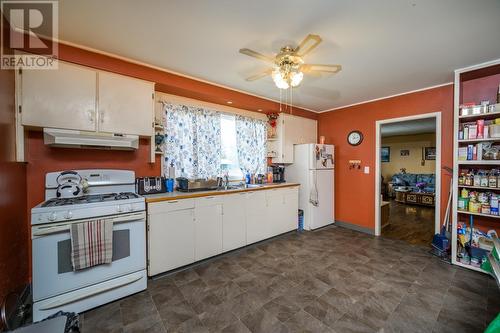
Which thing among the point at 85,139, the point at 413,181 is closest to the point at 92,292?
the point at 85,139

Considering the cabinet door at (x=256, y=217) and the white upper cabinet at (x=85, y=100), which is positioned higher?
the white upper cabinet at (x=85, y=100)

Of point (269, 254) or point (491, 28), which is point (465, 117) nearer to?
point (491, 28)

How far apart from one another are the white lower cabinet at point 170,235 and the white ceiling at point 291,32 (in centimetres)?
169

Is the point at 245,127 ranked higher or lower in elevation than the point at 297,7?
lower

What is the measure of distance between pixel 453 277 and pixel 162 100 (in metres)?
4.23

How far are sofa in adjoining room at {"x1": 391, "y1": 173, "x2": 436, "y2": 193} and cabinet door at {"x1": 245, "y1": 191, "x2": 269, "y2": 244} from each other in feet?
19.6

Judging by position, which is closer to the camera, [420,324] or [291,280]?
[420,324]

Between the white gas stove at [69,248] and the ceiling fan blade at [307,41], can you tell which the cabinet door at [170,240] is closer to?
the white gas stove at [69,248]

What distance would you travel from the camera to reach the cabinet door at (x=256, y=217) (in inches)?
120

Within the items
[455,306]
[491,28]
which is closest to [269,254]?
[455,306]

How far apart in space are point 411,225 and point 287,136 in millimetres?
3277

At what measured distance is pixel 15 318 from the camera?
159 cm

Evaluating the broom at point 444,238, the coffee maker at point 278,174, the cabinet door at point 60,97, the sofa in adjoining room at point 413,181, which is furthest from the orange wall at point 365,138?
the cabinet door at point 60,97

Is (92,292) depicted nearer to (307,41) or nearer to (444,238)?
(307,41)
